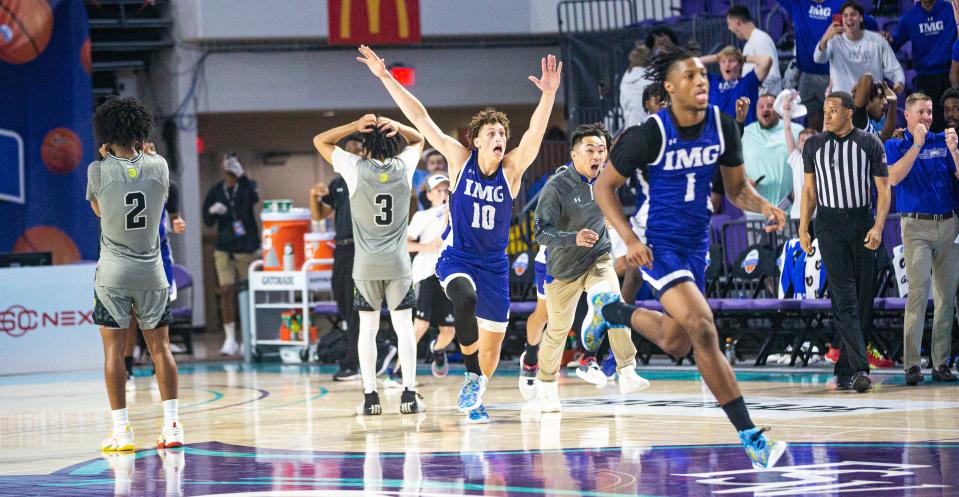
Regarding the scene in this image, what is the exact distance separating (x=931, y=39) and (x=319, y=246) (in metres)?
6.84

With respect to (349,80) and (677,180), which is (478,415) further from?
(349,80)

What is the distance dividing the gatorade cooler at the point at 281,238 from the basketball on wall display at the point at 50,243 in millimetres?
2985

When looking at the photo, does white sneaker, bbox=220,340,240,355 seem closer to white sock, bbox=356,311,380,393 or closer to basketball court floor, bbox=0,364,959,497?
basketball court floor, bbox=0,364,959,497

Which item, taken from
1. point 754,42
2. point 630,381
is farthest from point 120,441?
point 754,42

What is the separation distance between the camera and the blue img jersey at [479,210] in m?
8.62

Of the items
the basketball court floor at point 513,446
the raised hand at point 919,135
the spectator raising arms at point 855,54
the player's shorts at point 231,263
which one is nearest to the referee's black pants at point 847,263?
the basketball court floor at point 513,446

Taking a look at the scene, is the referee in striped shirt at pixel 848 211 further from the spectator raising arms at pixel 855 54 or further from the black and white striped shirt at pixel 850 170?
the spectator raising arms at pixel 855 54

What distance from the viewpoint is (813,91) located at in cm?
1472

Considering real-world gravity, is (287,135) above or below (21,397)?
above

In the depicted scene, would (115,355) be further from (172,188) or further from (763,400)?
(763,400)

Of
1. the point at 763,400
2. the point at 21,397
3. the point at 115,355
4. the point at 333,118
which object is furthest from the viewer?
the point at 333,118

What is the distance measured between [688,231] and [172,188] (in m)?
5.96

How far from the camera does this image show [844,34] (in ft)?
46.0

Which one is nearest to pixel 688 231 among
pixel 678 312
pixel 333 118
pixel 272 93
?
pixel 678 312
